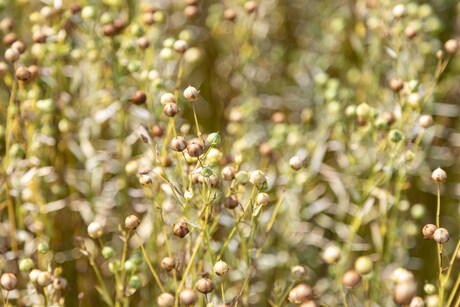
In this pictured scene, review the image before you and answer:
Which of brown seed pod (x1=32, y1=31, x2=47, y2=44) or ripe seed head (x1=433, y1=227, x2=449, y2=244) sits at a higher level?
brown seed pod (x1=32, y1=31, x2=47, y2=44)

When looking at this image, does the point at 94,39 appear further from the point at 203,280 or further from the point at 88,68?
the point at 203,280

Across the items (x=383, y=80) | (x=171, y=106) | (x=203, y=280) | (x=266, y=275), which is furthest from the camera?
(x=383, y=80)

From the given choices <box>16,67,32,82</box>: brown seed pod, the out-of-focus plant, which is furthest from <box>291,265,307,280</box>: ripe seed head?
<box>16,67,32,82</box>: brown seed pod

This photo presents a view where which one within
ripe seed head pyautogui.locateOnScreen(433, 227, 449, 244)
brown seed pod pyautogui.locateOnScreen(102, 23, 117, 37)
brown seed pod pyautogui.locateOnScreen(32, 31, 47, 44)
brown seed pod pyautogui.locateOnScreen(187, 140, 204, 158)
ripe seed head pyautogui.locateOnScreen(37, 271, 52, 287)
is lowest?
ripe seed head pyautogui.locateOnScreen(37, 271, 52, 287)

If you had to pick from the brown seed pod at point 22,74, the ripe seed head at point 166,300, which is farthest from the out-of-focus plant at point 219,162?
the ripe seed head at point 166,300

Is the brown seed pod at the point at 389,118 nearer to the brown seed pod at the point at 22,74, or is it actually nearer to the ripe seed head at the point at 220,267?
the ripe seed head at the point at 220,267

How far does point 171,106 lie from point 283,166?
0.52m

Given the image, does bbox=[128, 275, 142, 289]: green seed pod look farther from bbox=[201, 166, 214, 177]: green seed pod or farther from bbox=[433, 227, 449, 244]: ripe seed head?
bbox=[433, 227, 449, 244]: ripe seed head

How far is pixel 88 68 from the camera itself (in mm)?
1496

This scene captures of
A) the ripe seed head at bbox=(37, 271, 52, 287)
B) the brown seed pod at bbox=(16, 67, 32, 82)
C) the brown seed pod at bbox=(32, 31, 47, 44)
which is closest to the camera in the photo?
the ripe seed head at bbox=(37, 271, 52, 287)

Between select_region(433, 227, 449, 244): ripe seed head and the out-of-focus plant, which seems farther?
the out-of-focus plant

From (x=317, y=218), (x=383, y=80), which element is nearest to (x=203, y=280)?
(x=317, y=218)

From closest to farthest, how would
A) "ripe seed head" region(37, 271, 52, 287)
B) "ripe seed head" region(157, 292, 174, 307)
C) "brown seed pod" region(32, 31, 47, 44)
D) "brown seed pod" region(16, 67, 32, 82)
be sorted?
"ripe seed head" region(157, 292, 174, 307), "ripe seed head" region(37, 271, 52, 287), "brown seed pod" region(16, 67, 32, 82), "brown seed pod" region(32, 31, 47, 44)

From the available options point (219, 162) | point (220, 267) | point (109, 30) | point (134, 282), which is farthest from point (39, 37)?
point (220, 267)
